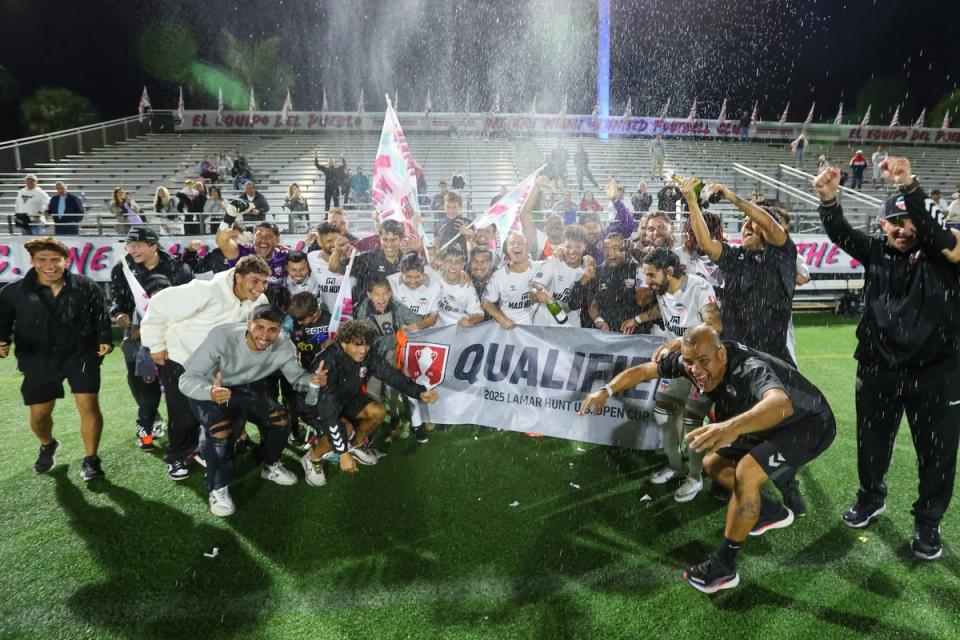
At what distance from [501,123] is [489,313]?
2344 centimetres

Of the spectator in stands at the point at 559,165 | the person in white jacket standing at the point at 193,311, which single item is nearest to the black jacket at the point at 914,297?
the person in white jacket standing at the point at 193,311

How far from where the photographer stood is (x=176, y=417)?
450cm

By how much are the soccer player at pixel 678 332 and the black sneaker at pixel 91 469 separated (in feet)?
14.1

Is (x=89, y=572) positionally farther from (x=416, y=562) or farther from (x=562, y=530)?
(x=562, y=530)

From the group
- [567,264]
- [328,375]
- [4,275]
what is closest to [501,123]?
[4,275]

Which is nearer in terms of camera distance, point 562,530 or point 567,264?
point 562,530

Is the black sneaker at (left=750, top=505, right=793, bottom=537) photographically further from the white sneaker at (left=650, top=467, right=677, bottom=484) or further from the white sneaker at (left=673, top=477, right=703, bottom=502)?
the white sneaker at (left=650, top=467, right=677, bottom=484)

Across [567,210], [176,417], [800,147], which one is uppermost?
[800,147]

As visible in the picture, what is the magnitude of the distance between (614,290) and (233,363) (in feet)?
10.6

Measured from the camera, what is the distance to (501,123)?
88.2ft


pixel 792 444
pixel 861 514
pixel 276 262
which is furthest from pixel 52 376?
pixel 861 514

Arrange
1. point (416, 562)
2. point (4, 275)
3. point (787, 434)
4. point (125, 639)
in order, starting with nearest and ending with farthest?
point (125, 639) → point (787, 434) → point (416, 562) → point (4, 275)

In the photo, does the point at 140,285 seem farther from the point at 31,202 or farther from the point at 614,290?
the point at 31,202

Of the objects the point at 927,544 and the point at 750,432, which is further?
the point at 927,544
